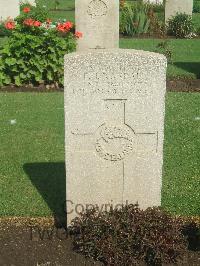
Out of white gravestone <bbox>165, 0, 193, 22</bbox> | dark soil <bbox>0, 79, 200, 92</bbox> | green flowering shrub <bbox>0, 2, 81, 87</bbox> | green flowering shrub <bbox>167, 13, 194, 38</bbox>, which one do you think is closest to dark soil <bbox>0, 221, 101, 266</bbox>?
green flowering shrub <bbox>0, 2, 81, 87</bbox>

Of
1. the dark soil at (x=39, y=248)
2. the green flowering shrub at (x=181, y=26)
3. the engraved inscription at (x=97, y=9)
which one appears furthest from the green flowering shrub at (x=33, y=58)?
the green flowering shrub at (x=181, y=26)

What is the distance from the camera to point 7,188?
554 centimetres

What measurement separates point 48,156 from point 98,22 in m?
6.75

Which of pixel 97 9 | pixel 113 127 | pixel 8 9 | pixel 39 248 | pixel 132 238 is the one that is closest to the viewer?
pixel 132 238

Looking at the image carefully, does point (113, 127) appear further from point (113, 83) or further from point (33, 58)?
point (33, 58)

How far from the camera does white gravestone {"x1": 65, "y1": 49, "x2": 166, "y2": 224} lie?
4.06 meters

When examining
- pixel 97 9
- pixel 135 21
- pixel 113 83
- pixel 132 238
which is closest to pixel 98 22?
pixel 97 9

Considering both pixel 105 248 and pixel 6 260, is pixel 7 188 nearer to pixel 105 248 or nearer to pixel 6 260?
pixel 6 260

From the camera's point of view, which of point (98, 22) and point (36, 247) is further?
point (98, 22)

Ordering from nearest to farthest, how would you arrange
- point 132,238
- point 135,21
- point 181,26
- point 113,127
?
point 132,238
point 113,127
point 181,26
point 135,21

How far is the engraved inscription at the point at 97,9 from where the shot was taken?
12.4 metres

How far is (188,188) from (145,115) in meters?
1.63

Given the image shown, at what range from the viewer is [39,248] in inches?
170

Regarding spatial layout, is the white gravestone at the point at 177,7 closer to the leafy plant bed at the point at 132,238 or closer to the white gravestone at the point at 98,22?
the white gravestone at the point at 98,22
